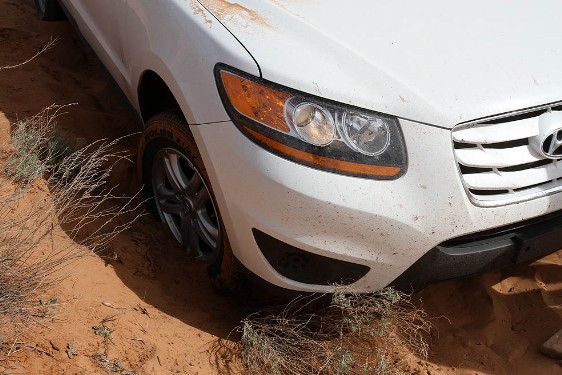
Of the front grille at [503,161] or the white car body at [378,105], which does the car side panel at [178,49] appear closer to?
the white car body at [378,105]

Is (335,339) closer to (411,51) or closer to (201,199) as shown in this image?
(201,199)

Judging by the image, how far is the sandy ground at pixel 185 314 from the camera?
3090 millimetres

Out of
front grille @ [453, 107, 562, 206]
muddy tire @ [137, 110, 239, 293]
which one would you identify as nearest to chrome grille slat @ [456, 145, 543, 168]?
front grille @ [453, 107, 562, 206]

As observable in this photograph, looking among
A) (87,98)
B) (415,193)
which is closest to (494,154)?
(415,193)

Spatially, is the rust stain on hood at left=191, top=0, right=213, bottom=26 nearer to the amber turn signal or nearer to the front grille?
the amber turn signal

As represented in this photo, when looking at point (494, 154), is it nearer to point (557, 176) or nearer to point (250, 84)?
point (557, 176)

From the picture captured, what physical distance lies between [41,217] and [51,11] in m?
2.49

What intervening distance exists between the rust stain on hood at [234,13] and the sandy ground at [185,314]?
1.22 m

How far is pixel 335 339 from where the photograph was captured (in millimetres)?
3258

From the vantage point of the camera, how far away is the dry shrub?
3.07 m

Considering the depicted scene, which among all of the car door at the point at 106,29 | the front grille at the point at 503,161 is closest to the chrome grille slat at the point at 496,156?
the front grille at the point at 503,161

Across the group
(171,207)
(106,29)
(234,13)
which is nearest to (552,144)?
(234,13)

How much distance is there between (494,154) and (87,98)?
2896mm

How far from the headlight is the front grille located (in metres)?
0.25
